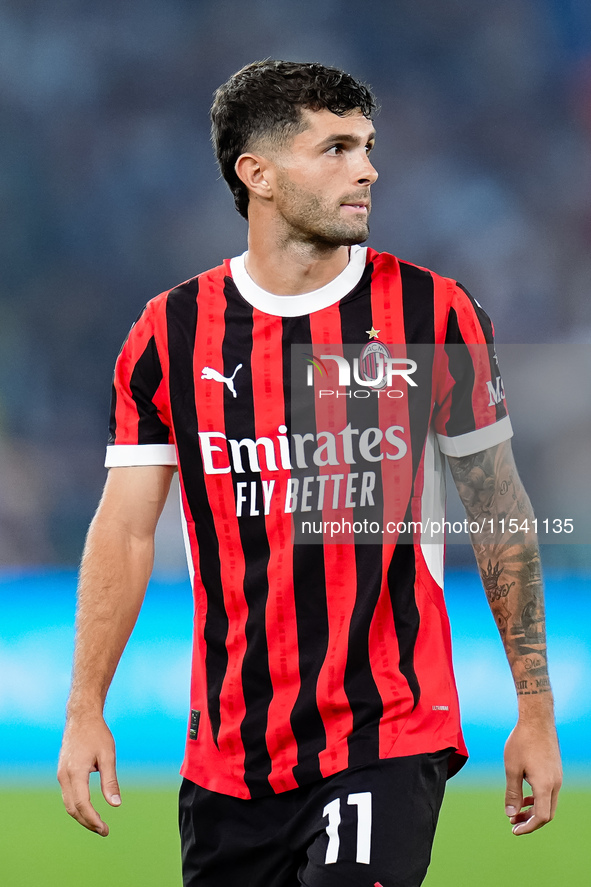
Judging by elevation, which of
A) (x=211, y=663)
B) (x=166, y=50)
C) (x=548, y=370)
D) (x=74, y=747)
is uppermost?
(x=166, y=50)

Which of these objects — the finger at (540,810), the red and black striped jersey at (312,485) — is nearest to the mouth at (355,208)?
the red and black striped jersey at (312,485)

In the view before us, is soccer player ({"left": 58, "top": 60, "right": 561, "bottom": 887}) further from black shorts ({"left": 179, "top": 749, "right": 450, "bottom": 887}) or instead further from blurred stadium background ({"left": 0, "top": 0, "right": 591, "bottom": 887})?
blurred stadium background ({"left": 0, "top": 0, "right": 591, "bottom": 887})

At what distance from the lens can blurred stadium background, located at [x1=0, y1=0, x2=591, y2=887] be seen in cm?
785

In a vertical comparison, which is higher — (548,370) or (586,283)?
(586,283)

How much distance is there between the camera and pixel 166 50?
26.7 ft

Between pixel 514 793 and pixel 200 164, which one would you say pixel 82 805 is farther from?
pixel 200 164

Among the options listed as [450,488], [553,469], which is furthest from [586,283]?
[450,488]

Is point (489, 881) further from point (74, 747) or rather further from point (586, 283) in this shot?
point (586, 283)

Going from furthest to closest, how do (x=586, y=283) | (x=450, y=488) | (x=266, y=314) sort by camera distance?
(x=586, y=283), (x=450, y=488), (x=266, y=314)

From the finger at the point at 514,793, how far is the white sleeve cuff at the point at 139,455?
0.84m

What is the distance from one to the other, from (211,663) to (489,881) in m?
1.66

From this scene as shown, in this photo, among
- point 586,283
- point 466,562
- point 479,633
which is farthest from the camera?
point 586,283

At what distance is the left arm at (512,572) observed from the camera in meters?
1.94

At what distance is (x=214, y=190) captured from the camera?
8180mm
